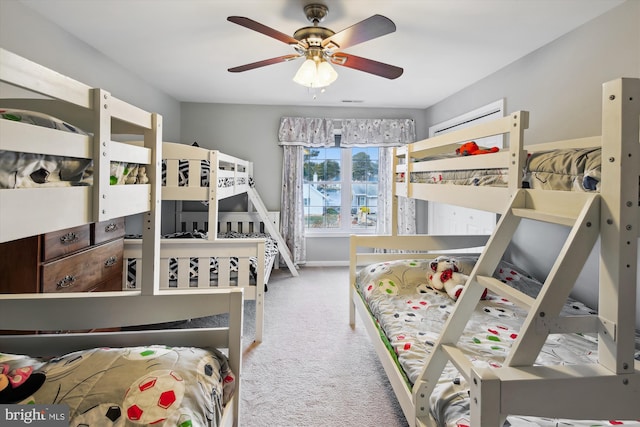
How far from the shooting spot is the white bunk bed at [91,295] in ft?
2.65

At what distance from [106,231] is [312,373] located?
169cm

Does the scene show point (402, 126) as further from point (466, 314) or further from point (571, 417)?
point (571, 417)

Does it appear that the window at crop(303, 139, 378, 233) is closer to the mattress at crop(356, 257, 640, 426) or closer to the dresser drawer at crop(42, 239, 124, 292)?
the mattress at crop(356, 257, 640, 426)

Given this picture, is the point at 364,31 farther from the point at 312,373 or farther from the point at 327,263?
the point at 327,263

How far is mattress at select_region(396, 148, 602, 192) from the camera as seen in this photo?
1.05 meters

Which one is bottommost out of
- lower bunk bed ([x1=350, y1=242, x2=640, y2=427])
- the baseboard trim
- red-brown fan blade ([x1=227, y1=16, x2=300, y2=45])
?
the baseboard trim

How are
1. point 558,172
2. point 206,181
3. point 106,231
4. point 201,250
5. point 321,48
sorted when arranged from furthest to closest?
point 206,181, point 201,250, point 106,231, point 321,48, point 558,172

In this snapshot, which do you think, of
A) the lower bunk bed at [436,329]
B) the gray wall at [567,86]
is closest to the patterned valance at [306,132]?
the gray wall at [567,86]

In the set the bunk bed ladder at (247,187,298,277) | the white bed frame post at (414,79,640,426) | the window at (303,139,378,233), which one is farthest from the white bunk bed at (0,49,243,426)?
the window at (303,139,378,233)

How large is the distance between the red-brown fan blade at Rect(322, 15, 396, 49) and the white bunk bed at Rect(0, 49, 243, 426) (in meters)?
1.08

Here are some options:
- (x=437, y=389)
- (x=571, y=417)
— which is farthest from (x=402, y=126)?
(x=571, y=417)

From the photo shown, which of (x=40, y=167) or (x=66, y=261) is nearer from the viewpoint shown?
(x=40, y=167)

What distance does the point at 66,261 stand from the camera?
2.01 meters

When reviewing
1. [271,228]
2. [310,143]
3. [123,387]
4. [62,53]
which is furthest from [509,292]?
[310,143]
